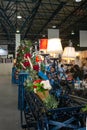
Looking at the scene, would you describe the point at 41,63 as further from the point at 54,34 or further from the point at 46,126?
the point at 54,34

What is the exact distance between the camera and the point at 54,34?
15.7 metres

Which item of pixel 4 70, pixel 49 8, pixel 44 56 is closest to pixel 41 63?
pixel 44 56

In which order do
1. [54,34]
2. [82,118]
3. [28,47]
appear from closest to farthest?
[82,118]
[28,47]
[54,34]

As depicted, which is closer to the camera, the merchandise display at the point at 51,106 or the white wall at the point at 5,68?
the merchandise display at the point at 51,106

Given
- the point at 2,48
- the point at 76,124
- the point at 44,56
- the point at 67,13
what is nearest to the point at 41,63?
the point at 44,56

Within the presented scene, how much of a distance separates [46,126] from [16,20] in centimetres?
1418

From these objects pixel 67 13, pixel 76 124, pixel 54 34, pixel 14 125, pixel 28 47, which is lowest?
pixel 14 125

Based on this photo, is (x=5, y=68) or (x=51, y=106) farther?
(x=5, y=68)

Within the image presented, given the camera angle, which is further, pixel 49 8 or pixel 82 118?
pixel 49 8

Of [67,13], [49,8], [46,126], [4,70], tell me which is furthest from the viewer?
[4,70]

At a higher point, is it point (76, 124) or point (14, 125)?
point (76, 124)

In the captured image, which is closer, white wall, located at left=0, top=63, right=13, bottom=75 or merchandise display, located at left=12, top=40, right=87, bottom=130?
merchandise display, located at left=12, top=40, right=87, bottom=130

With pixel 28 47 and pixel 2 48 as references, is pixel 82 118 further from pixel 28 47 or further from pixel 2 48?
pixel 2 48

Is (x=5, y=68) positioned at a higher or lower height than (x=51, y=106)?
lower
